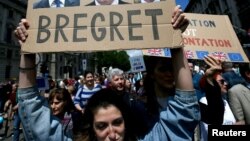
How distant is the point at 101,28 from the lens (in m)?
1.87

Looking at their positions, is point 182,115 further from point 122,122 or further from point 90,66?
point 90,66

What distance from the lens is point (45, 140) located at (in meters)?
1.66

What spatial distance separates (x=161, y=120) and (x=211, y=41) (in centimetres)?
178

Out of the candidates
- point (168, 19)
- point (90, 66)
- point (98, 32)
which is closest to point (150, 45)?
point (168, 19)

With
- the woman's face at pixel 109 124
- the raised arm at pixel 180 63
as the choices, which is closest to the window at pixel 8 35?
the woman's face at pixel 109 124

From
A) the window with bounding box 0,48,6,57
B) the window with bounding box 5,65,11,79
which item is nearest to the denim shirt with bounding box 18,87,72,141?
the window with bounding box 0,48,6,57

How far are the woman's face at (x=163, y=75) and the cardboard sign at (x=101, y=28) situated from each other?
48cm

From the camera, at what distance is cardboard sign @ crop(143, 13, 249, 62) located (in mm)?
3059

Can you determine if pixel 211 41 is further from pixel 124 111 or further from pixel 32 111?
pixel 32 111

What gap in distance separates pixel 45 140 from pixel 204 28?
2.41 metres

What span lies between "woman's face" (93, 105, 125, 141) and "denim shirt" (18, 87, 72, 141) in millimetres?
248

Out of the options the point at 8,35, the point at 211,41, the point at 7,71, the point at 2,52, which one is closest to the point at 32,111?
the point at 211,41

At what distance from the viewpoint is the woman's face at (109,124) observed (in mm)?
1666

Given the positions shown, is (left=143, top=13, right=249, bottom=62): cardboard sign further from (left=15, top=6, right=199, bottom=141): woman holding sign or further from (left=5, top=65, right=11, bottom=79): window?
(left=5, top=65, right=11, bottom=79): window
